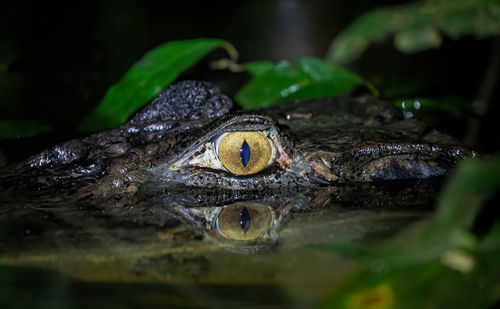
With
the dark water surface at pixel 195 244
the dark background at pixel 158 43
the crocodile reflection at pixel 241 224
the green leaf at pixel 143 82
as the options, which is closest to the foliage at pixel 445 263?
the dark water surface at pixel 195 244

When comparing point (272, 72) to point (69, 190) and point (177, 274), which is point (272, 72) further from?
point (177, 274)

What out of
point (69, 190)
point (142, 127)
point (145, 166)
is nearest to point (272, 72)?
point (142, 127)

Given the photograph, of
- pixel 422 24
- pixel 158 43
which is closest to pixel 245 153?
pixel 422 24

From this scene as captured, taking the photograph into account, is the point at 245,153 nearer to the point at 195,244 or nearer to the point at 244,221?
the point at 244,221

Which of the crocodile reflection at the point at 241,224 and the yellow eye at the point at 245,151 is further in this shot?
the yellow eye at the point at 245,151

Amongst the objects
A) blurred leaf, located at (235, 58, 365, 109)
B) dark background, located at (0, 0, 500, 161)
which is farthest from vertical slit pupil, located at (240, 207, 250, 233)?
blurred leaf, located at (235, 58, 365, 109)

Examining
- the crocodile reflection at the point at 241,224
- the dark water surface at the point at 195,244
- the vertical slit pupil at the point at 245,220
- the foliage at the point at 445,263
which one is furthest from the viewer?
the vertical slit pupil at the point at 245,220

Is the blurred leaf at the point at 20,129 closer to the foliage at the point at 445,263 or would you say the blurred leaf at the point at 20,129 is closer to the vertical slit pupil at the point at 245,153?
the vertical slit pupil at the point at 245,153
